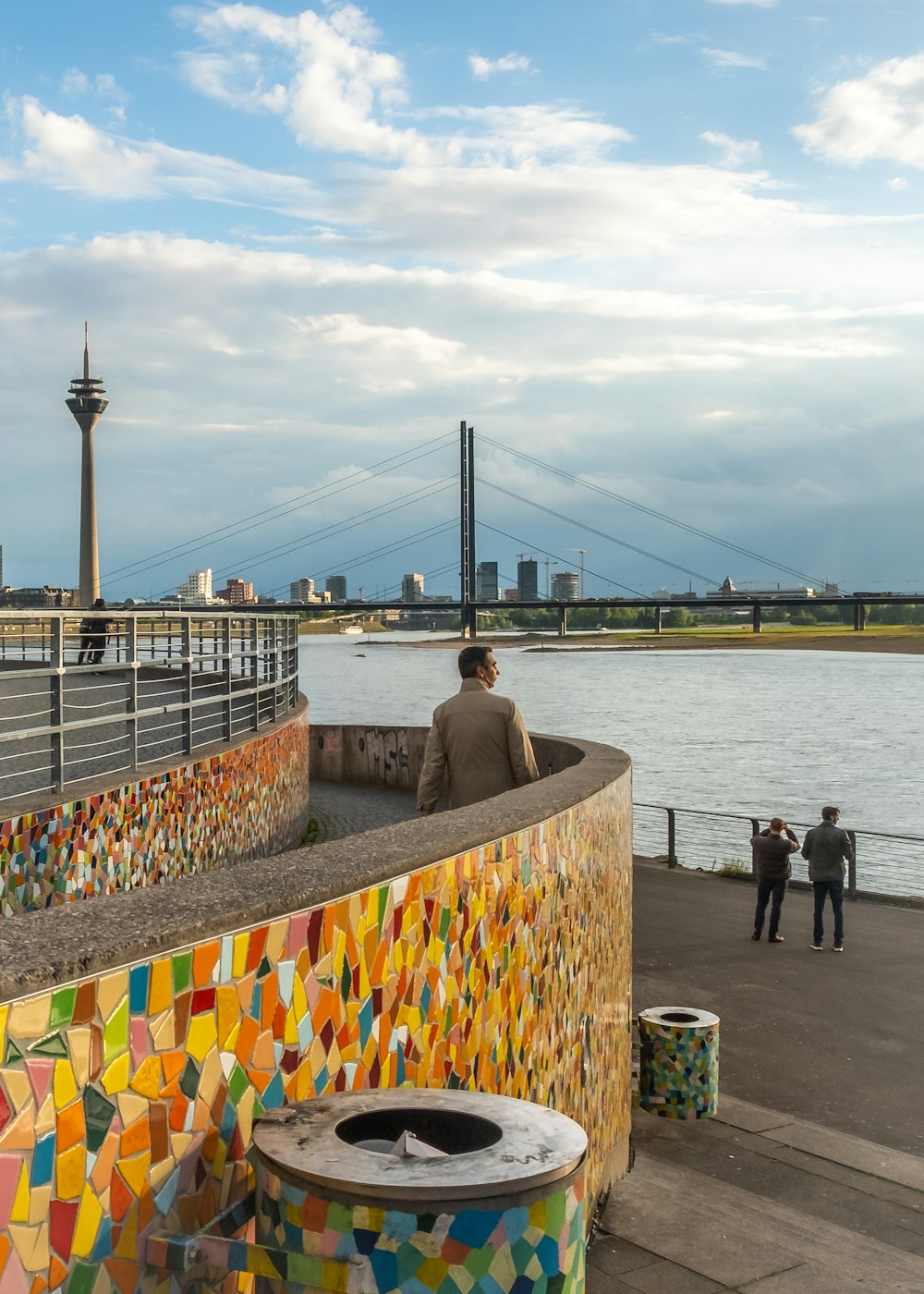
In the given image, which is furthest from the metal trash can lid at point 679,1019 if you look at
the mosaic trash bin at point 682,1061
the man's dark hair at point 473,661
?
the man's dark hair at point 473,661

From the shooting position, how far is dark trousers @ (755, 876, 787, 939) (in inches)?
540

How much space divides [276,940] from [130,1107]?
0.45 meters

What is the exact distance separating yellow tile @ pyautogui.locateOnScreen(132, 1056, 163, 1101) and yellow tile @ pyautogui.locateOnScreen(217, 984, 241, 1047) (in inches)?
6.7

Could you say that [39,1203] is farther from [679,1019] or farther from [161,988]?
[679,1019]

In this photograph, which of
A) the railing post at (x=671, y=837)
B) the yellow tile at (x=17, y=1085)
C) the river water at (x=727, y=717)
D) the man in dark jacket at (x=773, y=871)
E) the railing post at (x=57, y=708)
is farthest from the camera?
the river water at (x=727, y=717)

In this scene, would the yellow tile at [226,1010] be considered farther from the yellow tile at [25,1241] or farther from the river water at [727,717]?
the river water at [727,717]

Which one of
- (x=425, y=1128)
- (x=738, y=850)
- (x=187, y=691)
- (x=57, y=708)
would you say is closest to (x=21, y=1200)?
(x=425, y=1128)

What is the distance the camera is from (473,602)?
63.0m

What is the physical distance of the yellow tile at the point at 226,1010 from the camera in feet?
7.41

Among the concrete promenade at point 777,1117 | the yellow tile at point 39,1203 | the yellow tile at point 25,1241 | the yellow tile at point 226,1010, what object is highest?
the yellow tile at point 226,1010

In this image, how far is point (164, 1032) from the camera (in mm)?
2123

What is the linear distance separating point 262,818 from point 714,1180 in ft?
11.9

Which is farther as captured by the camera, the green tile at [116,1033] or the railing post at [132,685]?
the railing post at [132,685]

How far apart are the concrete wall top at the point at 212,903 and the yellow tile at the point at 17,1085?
0.10 meters
